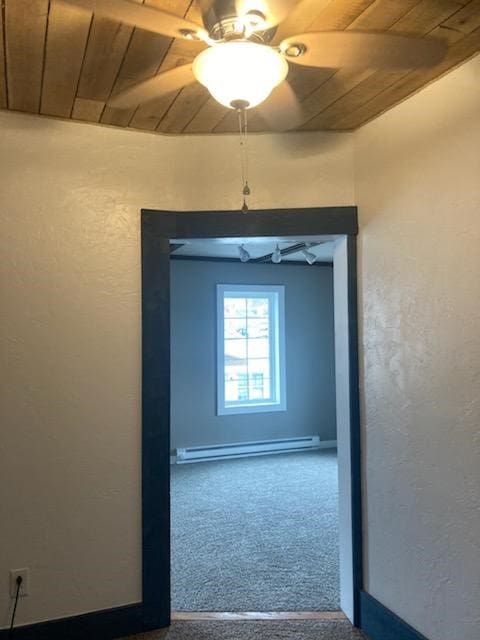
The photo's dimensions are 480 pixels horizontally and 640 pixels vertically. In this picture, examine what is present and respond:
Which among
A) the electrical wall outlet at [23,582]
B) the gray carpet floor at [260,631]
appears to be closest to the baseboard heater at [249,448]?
the gray carpet floor at [260,631]

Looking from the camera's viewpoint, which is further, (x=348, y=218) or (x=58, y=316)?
(x=348, y=218)

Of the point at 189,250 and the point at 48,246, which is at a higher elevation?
the point at 189,250

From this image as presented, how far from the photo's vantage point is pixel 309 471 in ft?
16.8

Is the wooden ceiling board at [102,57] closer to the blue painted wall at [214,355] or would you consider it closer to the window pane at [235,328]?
the blue painted wall at [214,355]

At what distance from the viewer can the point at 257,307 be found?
20.2 ft

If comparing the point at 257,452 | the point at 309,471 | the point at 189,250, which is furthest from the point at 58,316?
the point at 257,452

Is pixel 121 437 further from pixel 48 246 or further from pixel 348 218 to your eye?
pixel 348 218

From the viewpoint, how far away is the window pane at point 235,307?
596cm

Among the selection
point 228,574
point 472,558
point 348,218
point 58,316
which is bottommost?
point 228,574

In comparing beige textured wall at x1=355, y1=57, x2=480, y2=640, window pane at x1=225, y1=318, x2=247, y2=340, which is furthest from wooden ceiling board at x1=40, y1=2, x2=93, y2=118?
window pane at x1=225, y1=318, x2=247, y2=340

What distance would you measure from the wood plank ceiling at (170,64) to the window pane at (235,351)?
151 inches

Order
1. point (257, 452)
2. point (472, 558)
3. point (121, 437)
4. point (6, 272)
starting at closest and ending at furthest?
point (472, 558), point (6, 272), point (121, 437), point (257, 452)

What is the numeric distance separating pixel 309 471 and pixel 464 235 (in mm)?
3825

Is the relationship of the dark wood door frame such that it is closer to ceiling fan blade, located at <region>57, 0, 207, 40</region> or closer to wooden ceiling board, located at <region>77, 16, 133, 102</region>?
wooden ceiling board, located at <region>77, 16, 133, 102</region>
